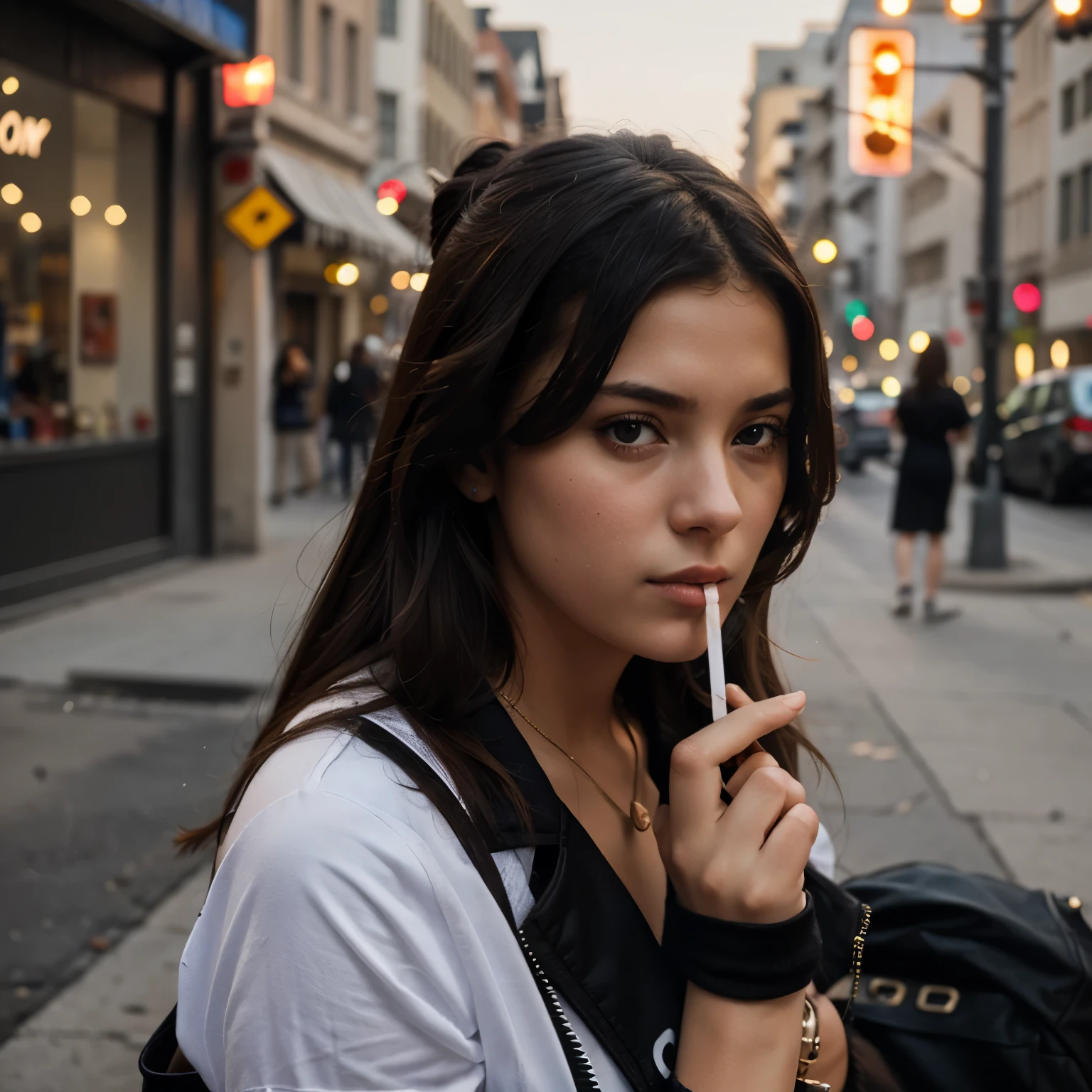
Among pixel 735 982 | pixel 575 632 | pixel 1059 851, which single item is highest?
pixel 575 632

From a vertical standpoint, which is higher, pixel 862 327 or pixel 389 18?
pixel 389 18

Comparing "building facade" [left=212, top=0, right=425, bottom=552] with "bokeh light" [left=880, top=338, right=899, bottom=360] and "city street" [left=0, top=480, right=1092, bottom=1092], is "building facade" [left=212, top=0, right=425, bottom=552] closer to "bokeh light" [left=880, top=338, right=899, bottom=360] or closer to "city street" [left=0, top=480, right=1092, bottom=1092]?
"city street" [left=0, top=480, right=1092, bottom=1092]

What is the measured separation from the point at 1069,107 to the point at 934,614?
1395 inches

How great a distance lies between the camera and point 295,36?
67.4 ft

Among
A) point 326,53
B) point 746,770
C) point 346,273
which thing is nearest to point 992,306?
point 346,273

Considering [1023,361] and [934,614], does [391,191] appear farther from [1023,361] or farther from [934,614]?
[1023,361]

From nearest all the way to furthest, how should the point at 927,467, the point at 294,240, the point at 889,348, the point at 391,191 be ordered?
1. the point at 927,467
2. the point at 294,240
3. the point at 391,191
4. the point at 889,348

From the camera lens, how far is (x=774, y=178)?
4779 inches

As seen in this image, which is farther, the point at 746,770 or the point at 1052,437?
the point at 1052,437

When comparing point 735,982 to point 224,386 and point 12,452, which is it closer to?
point 12,452

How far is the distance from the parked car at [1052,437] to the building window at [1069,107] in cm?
2203

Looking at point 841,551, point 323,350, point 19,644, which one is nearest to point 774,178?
point 323,350

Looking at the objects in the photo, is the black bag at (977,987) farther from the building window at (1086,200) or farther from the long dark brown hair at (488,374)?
the building window at (1086,200)

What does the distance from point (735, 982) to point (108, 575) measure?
31.9 feet
